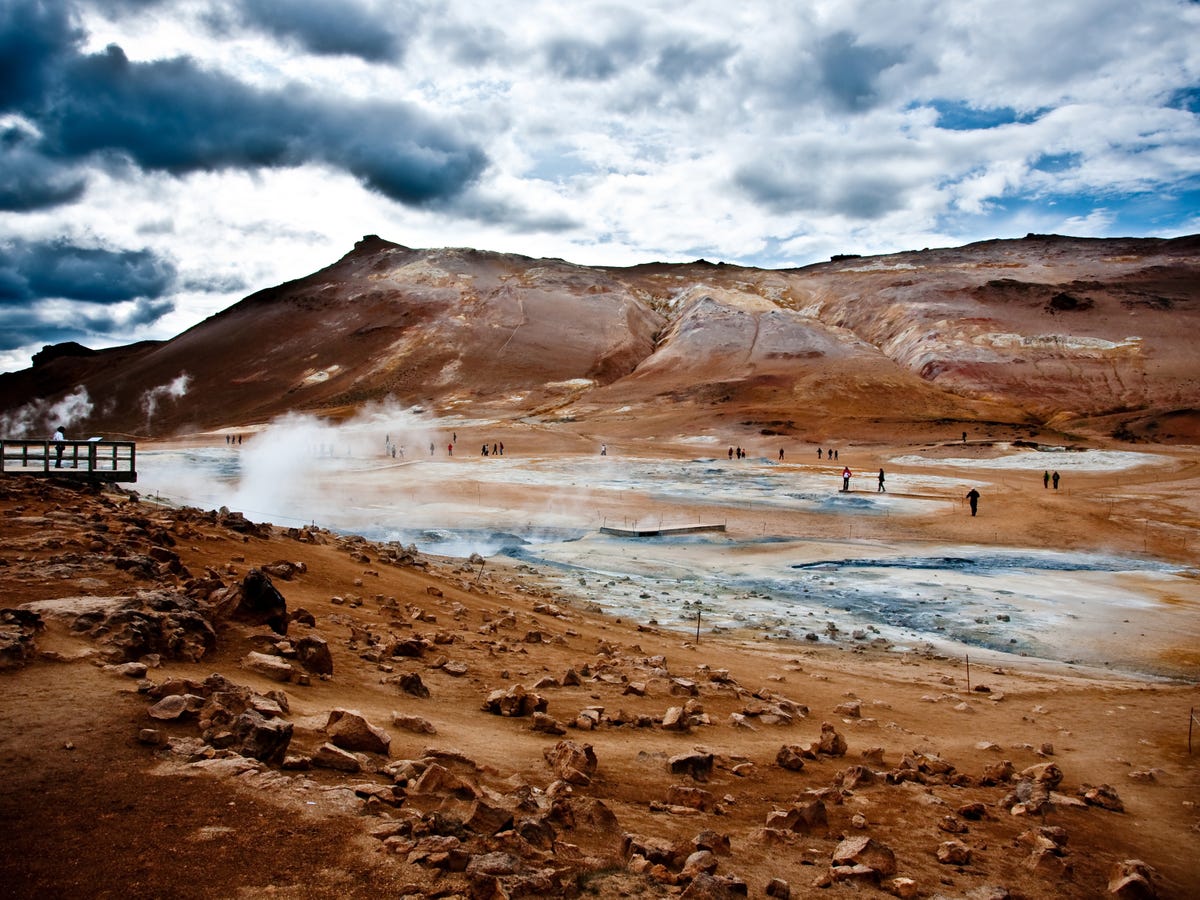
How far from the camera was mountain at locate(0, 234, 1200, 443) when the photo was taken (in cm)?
9831

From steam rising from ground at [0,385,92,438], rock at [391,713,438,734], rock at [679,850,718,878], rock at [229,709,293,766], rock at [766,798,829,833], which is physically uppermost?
steam rising from ground at [0,385,92,438]

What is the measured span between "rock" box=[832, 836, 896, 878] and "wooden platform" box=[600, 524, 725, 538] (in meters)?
22.5

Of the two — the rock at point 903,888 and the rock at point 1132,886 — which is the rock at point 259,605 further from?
the rock at point 1132,886

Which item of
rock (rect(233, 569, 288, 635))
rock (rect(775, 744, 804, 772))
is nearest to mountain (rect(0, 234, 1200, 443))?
rock (rect(775, 744, 804, 772))

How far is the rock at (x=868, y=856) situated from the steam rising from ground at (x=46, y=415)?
14806 centimetres

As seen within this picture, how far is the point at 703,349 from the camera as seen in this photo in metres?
131

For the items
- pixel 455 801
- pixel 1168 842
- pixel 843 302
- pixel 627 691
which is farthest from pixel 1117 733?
pixel 843 302

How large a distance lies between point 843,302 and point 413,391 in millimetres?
79087

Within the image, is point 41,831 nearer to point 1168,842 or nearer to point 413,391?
point 1168,842

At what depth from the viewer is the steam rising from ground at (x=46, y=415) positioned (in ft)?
436

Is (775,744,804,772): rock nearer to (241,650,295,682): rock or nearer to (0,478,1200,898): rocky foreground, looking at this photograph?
(0,478,1200,898): rocky foreground

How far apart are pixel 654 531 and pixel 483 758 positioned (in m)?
22.2

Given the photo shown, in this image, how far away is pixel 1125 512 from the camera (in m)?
38.1

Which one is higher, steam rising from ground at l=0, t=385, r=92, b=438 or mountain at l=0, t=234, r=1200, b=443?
mountain at l=0, t=234, r=1200, b=443
